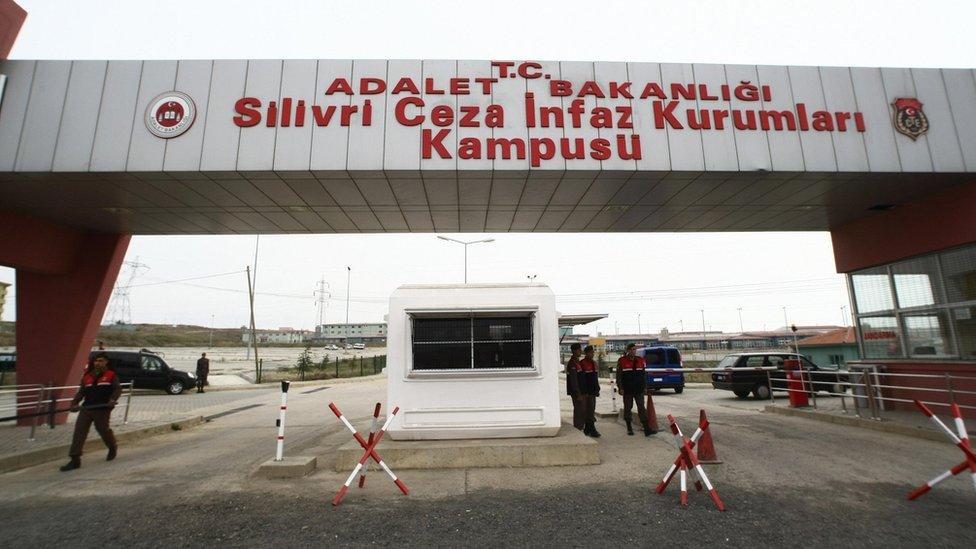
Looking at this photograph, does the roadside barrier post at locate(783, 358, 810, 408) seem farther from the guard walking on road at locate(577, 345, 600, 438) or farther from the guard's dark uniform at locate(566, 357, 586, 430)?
the guard's dark uniform at locate(566, 357, 586, 430)

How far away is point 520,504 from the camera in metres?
4.95

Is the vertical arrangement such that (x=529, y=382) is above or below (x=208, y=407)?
above

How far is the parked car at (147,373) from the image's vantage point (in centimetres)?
1812

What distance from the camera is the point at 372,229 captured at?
11.0 metres

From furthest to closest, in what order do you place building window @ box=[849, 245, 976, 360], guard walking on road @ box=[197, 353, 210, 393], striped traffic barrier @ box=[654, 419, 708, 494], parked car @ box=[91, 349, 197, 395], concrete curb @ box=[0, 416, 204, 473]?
guard walking on road @ box=[197, 353, 210, 393], parked car @ box=[91, 349, 197, 395], building window @ box=[849, 245, 976, 360], concrete curb @ box=[0, 416, 204, 473], striped traffic barrier @ box=[654, 419, 708, 494]

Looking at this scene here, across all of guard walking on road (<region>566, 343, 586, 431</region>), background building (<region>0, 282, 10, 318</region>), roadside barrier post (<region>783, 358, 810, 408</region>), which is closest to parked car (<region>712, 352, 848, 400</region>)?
roadside barrier post (<region>783, 358, 810, 408</region>)

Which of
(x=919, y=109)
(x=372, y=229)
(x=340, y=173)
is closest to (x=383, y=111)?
(x=340, y=173)

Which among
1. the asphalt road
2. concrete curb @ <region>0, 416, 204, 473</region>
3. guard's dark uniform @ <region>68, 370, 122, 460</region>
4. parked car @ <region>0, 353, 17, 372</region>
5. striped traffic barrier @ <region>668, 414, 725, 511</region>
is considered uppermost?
parked car @ <region>0, 353, 17, 372</region>

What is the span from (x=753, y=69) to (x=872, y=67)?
2.40m

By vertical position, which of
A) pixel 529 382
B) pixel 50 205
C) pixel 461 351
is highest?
pixel 50 205

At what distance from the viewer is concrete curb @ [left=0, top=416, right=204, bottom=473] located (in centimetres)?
697

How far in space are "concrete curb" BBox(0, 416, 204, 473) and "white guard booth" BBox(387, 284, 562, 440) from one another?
20.5 feet

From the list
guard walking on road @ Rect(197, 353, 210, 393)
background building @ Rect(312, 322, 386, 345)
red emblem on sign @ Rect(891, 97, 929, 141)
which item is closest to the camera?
red emblem on sign @ Rect(891, 97, 929, 141)

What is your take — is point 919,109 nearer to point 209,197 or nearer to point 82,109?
point 209,197
